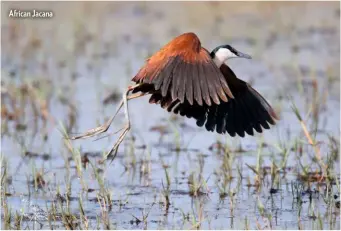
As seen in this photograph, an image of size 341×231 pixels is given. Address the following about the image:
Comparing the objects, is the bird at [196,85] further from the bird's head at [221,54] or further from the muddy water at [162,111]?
the muddy water at [162,111]

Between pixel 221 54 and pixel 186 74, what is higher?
pixel 221 54

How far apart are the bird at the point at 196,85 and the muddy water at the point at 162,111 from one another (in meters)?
0.42

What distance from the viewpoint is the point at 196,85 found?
517 cm

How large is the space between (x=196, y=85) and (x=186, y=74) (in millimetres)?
93

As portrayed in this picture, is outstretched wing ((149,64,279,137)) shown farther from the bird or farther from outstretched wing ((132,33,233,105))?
outstretched wing ((132,33,233,105))

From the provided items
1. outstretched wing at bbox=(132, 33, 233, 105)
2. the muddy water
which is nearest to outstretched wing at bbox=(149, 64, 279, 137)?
the muddy water

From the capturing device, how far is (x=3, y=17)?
11.9 m

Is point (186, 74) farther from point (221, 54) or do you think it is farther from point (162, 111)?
point (162, 111)

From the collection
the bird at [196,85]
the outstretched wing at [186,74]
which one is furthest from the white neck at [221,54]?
the outstretched wing at [186,74]

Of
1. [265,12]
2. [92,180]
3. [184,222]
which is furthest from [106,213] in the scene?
[265,12]

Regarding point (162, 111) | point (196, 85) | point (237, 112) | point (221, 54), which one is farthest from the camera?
point (162, 111)

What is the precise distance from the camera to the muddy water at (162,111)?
5852 mm

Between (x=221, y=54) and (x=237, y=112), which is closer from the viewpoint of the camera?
(x=221, y=54)

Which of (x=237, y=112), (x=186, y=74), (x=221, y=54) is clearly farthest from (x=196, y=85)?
(x=237, y=112)
